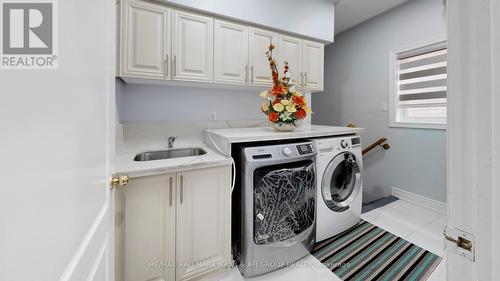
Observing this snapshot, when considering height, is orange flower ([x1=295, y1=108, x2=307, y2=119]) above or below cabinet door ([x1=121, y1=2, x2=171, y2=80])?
below

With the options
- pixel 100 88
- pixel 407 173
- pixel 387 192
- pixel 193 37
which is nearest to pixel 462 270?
pixel 100 88

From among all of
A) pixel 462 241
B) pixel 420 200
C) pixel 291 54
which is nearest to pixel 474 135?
pixel 462 241

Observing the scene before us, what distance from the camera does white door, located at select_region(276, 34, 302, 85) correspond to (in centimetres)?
226

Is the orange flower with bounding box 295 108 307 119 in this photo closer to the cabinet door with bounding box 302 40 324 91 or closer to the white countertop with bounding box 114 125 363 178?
the white countertop with bounding box 114 125 363 178

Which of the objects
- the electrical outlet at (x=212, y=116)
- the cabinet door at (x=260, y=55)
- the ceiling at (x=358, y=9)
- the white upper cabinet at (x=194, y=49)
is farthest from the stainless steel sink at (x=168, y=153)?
the ceiling at (x=358, y=9)

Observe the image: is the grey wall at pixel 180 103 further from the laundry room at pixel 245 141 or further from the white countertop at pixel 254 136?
the white countertop at pixel 254 136

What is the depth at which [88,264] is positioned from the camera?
54 cm

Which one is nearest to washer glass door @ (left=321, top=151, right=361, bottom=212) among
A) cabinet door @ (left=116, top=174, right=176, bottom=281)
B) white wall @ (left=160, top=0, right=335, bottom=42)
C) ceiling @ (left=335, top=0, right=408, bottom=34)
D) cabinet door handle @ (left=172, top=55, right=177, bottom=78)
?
cabinet door @ (left=116, top=174, right=176, bottom=281)

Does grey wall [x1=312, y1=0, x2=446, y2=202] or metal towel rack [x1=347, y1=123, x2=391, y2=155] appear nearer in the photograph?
grey wall [x1=312, y1=0, x2=446, y2=202]

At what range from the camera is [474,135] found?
0.39 metres

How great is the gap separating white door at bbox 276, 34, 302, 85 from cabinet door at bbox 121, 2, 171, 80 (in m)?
1.16

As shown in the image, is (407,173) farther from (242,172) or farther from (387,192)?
(242,172)

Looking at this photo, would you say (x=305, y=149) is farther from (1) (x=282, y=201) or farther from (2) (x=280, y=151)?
(1) (x=282, y=201)

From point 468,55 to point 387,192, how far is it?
3.15m
